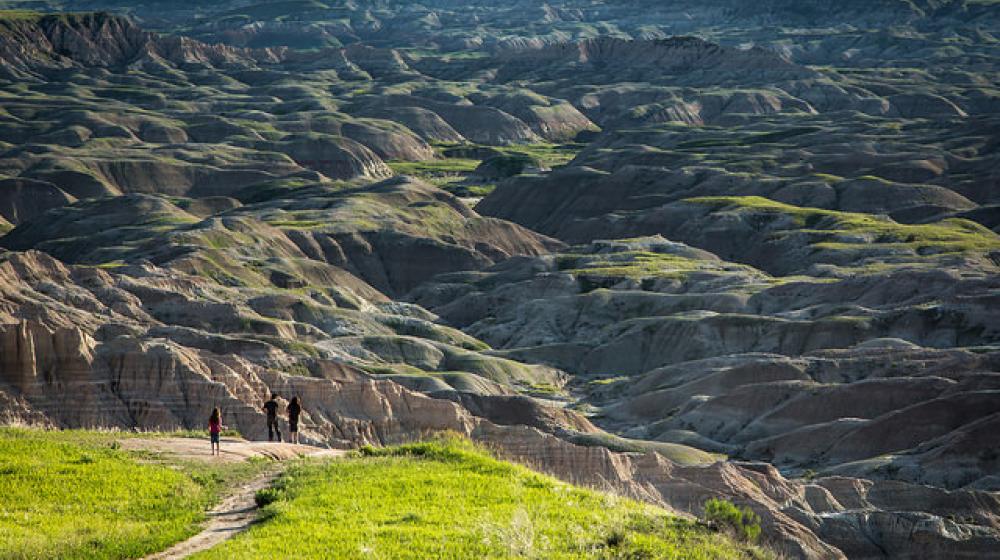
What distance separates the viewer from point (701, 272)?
11281 centimetres

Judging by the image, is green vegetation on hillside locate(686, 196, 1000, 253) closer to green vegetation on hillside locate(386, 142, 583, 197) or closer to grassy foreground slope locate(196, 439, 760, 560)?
green vegetation on hillside locate(386, 142, 583, 197)

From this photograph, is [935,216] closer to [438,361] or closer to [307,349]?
[438,361]

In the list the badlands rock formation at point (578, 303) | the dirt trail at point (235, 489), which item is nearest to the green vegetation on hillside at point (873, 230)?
the badlands rock formation at point (578, 303)

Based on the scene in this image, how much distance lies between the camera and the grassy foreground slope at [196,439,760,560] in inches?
734

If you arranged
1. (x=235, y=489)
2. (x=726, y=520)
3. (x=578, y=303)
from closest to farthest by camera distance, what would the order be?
(x=235, y=489), (x=726, y=520), (x=578, y=303)

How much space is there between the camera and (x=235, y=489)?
23656mm

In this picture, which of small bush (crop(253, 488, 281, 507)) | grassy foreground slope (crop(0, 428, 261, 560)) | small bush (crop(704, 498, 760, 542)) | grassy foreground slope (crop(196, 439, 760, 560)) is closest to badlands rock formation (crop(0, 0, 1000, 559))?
small bush (crop(704, 498, 760, 542))

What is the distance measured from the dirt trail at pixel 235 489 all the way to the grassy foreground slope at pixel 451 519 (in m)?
0.44

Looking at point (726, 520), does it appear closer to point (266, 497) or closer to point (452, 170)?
point (266, 497)

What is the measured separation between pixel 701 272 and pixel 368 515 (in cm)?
9396

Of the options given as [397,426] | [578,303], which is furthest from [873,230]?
[397,426]

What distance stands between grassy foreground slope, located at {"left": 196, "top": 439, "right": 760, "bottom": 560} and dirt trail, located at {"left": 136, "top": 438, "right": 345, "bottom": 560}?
441 millimetres

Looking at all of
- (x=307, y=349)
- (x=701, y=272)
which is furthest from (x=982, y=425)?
(x=701, y=272)

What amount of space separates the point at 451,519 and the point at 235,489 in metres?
4.83
